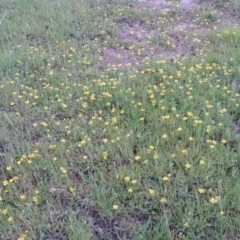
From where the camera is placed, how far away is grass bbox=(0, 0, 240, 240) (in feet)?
8.94

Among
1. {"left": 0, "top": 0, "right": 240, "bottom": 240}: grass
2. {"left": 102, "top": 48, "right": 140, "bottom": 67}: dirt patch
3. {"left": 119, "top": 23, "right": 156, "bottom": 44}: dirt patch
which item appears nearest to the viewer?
{"left": 0, "top": 0, "right": 240, "bottom": 240}: grass

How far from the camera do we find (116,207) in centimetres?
274

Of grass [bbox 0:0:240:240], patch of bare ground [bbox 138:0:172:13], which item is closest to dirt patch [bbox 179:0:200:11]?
patch of bare ground [bbox 138:0:172:13]

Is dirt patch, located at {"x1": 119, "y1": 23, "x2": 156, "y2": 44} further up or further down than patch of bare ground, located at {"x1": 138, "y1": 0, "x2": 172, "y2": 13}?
further down

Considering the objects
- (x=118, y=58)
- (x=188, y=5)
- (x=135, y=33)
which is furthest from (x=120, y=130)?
(x=188, y=5)

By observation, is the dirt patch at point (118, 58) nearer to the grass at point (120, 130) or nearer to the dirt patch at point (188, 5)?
the grass at point (120, 130)

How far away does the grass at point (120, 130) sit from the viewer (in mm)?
2725

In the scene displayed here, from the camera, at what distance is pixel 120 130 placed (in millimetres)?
3498

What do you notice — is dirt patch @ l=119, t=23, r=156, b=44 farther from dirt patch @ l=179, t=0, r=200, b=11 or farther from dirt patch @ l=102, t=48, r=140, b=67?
dirt patch @ l=179, t=0, r=200, b=11

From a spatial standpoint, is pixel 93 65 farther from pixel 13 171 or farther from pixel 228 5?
pixel 228 5

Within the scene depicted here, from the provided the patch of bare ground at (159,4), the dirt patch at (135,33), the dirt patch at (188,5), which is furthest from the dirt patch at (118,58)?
the dirt patch at (188,5)

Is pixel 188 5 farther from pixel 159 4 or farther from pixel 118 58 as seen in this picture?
pixel 118 58

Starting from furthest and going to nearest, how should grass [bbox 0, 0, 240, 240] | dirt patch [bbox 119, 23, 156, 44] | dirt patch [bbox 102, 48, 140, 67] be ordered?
dirt patch [bbox 119, 23, 156, 44] → dirt patch [bbox 102, 48, 140, 67] → grass [bbox 0, 0, 240, 240]

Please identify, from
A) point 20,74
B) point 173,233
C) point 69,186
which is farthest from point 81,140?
point 20,74
